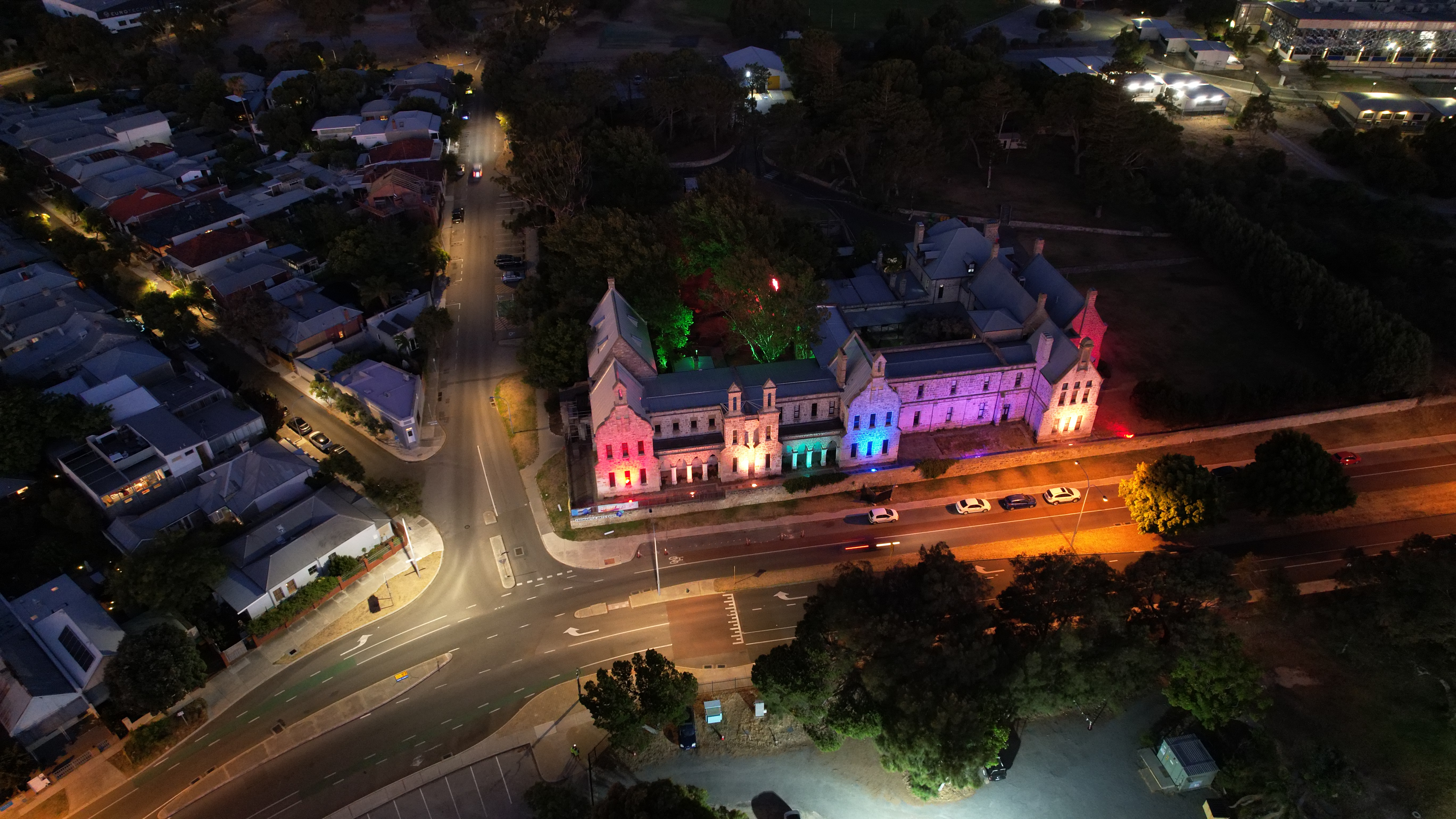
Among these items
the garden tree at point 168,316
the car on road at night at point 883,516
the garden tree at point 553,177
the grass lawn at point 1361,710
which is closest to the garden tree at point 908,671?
the car on road at night at point 883,516

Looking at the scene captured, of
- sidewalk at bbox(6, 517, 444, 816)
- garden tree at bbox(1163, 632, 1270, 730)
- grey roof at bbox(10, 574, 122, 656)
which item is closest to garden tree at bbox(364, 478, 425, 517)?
sidewalk at bbox(6, 517, 444, 816)

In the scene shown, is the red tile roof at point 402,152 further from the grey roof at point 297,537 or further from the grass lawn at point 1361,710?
the grass lawn at point 1361,710

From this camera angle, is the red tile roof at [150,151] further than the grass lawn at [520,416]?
Yes

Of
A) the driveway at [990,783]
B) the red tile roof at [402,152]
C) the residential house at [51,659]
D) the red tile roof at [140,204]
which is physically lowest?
the driveway at [990,783]

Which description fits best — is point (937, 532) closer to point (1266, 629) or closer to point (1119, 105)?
point (1266, 629)

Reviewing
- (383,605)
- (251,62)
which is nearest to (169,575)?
(383,605)

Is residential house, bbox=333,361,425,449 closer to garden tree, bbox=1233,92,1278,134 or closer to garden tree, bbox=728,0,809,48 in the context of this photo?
garden tree, bbox=728,0,809,48
